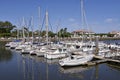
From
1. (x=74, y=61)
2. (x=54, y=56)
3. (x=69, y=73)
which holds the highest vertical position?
(x=54, y=56)

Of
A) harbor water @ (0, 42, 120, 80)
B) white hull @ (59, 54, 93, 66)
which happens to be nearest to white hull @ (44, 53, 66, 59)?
harbor water @ (0, 42, 120, 80)

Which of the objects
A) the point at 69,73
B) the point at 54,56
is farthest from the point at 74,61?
the point at 54,56

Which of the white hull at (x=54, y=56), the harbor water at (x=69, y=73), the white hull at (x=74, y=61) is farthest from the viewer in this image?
the white hull at (x=54, y=56)

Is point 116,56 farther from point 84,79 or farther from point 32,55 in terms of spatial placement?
point 32,55

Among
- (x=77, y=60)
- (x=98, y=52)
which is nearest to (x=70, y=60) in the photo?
(x=77, y=60)

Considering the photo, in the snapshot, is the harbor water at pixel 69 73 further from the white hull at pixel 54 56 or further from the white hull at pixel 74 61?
the white hull at pixel 54 56

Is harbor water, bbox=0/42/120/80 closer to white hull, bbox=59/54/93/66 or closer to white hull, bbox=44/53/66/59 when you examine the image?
white hull, bbox=59/54/93/66

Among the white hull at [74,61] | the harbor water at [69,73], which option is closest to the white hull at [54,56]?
the harbor water at [69,73]

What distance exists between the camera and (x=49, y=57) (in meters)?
35.5

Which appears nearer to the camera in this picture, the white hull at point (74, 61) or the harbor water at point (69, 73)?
the harbor water at point (69, 73)

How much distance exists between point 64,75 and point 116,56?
11873 mm

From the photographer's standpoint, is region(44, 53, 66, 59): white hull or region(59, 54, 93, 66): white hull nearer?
region(59, 54, 93, 66): white hull

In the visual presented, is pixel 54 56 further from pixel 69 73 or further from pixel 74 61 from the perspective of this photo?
pixel 69 73

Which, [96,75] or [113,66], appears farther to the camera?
[113,66]
